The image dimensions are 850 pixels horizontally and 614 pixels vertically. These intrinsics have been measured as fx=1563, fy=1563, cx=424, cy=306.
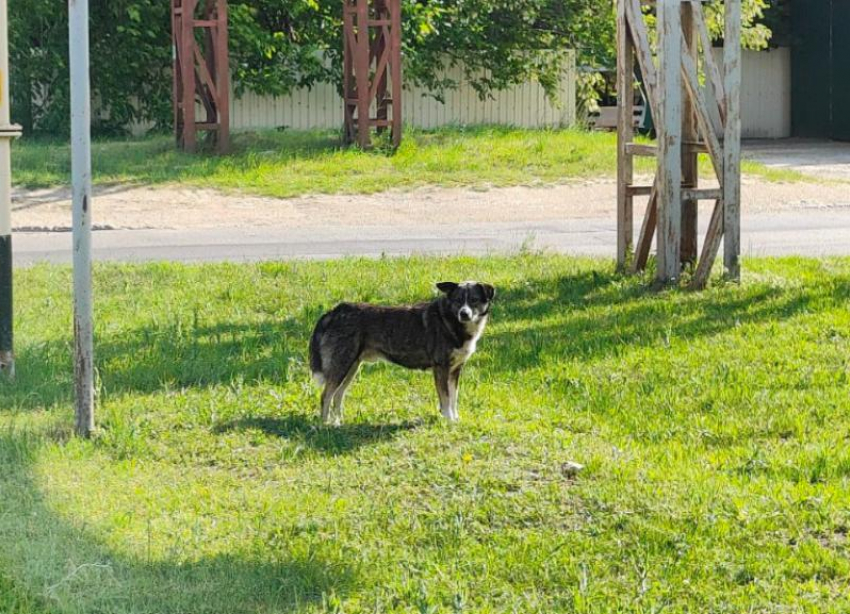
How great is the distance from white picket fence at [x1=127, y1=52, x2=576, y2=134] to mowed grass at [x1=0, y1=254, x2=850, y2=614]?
1682 cm

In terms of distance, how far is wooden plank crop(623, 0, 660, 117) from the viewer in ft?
41.1

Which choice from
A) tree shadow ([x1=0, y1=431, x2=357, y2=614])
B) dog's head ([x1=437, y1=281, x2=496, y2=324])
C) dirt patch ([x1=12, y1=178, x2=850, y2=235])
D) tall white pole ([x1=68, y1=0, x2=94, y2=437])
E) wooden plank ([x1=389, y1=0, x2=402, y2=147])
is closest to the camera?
tree shadow ([x1=0, y1=431, x2=357, y2=614])

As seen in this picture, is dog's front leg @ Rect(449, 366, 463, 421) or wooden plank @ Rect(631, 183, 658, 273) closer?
dog's front leg @ Rect(449, 366, 463, 421)

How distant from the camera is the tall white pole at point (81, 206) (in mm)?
7543

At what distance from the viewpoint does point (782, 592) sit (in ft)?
18.2

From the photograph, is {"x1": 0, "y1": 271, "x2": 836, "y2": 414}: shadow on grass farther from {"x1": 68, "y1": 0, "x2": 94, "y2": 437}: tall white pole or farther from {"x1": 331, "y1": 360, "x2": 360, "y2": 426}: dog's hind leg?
{"x1": 68, "y1": 0, "x2": 94, "y2": 437}: tall white pole

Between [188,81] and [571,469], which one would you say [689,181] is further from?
[188,81]

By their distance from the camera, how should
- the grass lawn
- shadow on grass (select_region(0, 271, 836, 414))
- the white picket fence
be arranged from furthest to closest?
1. the white picket fence
2. the grass lawn
3. shadow on grass (select_region(0, 271, 836, 414))

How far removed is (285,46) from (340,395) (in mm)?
19438

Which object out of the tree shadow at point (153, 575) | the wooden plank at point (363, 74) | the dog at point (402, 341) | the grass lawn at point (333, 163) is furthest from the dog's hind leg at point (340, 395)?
the wooden plank at point (363, 74)

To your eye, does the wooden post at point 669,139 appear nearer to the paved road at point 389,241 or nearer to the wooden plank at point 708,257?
the wooden plank at point 708,257

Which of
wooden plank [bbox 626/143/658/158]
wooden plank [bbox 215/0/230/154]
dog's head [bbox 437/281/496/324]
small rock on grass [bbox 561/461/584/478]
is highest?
wooden plank [bbox 215/0/230/154]

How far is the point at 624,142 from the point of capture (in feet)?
43.9

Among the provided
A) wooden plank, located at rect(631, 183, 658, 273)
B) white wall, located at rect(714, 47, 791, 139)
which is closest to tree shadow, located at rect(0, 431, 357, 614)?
wooden plank, located at rect(631, 183, 658, 273)
